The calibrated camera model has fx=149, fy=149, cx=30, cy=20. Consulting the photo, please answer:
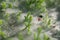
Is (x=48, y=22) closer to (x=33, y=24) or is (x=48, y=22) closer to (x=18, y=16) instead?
(x=33, y=24)

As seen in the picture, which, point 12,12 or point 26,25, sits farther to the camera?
point 12,12

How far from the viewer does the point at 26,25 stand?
7.08 feet

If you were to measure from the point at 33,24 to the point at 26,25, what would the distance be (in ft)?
0.67

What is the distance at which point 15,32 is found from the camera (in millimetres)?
2211

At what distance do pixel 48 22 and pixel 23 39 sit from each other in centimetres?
47

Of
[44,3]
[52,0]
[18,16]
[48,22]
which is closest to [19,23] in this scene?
[18,16]

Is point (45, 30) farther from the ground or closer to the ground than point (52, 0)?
closer to the ground

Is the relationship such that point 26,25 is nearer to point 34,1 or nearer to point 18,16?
point 18,16

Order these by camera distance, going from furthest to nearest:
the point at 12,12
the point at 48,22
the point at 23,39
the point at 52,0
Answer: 1. the point at 52,0
2. the point at 12,12
3. the point at 48,22
4. the point at 23,39

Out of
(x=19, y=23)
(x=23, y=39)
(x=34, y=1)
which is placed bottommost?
(x=23, y=39)

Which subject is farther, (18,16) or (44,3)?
(44,3)

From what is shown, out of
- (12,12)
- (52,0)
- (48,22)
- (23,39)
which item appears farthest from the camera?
(52,0)

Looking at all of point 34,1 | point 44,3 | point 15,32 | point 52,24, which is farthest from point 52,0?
point 15,32

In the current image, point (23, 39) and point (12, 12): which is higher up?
point (12, 12)
